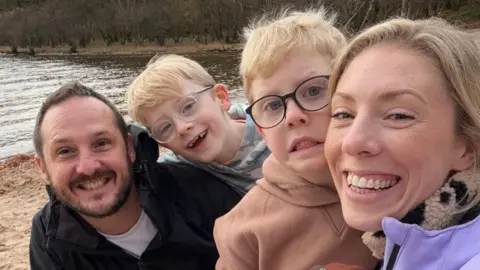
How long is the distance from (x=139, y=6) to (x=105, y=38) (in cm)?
993

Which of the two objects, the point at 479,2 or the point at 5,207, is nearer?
the point at 5,207

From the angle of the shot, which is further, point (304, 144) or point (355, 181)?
point (304, 144)

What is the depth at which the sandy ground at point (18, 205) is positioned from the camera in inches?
262

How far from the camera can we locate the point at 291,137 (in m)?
2.05

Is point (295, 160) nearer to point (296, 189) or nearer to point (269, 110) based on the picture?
point (296, 189)

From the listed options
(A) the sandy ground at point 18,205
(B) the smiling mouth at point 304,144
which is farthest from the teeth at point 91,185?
(A) the sandy ground at point 18,205

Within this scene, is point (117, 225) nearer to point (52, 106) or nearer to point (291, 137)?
point (52, 106)

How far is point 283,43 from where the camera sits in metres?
2.10

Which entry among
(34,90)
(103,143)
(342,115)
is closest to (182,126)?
(103,143)

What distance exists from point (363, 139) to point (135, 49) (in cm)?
7127

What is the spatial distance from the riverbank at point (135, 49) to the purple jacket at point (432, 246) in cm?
5702

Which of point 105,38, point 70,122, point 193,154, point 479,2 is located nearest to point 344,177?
point 193,154

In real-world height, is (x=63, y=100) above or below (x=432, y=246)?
below

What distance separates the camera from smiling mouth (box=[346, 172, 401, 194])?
1581 millimetres
